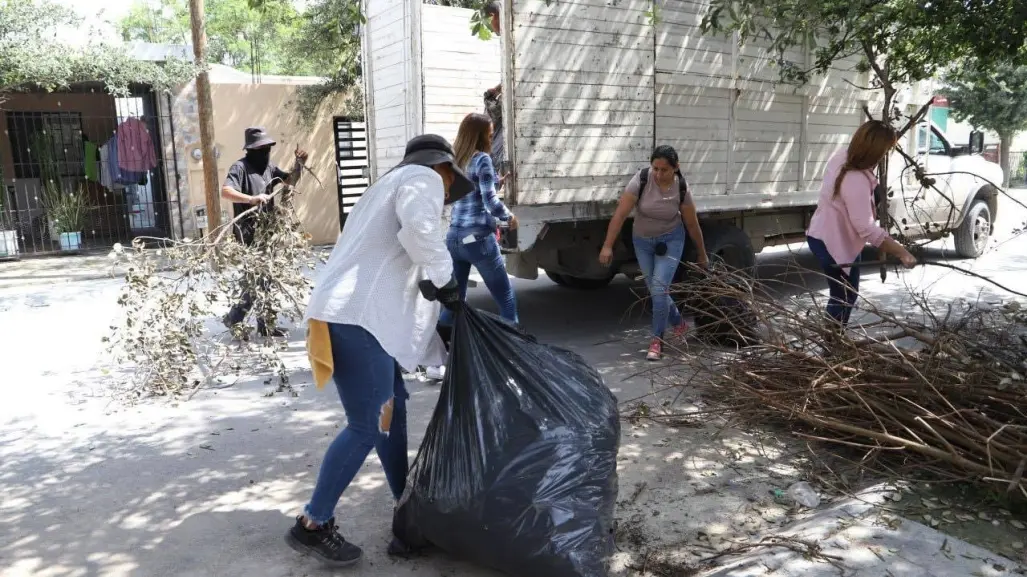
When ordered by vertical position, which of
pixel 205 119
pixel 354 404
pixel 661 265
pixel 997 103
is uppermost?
pixel 997 103

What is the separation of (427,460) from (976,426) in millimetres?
2232

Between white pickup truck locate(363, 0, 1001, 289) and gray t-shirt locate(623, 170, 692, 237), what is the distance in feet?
1.48

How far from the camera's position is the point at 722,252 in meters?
6.39

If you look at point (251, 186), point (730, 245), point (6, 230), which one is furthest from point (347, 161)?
point (730, 245)

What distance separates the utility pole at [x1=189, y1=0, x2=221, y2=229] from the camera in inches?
373

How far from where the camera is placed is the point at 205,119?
9609 millimetres

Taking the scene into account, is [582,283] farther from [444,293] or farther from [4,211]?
[4,211]

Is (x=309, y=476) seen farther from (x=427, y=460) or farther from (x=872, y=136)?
(x=872, y=136)

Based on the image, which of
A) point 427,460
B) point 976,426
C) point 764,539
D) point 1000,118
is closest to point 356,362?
point 427,460

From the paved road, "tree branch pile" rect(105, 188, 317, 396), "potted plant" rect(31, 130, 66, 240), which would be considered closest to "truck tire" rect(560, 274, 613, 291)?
the paved road

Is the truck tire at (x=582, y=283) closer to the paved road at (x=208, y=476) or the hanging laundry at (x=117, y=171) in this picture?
the paved road at (x=208, y=476)

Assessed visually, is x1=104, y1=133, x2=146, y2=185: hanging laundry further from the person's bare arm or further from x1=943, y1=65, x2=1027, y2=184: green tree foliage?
x1=943, y1=65, x2=1027, y2=184: green tree foliage

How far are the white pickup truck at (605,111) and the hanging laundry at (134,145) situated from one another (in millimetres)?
7713

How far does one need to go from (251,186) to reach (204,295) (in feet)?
3.61
